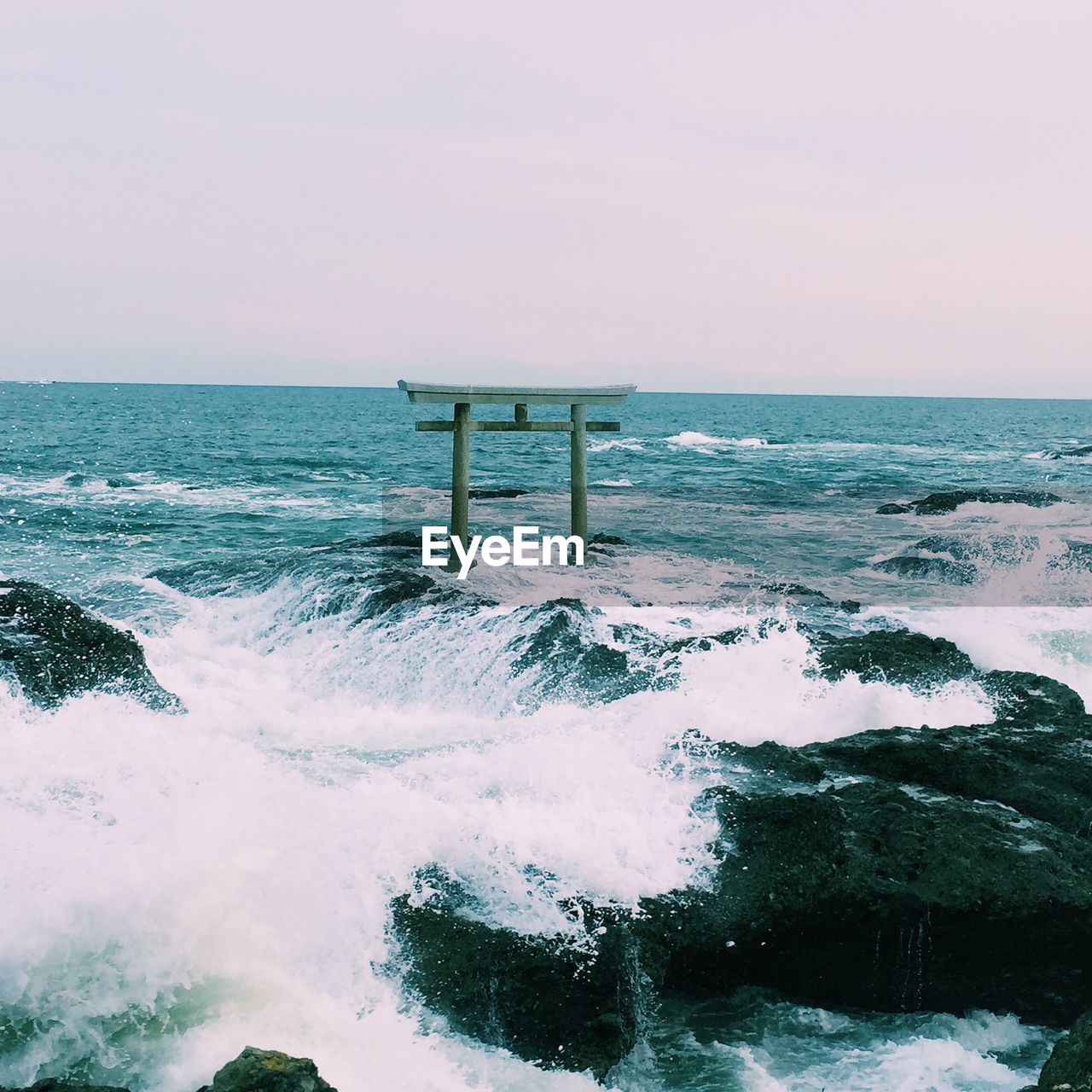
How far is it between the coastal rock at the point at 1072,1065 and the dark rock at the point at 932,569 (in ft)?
36.6

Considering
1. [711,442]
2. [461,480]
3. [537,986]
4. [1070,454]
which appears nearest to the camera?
[537,986]

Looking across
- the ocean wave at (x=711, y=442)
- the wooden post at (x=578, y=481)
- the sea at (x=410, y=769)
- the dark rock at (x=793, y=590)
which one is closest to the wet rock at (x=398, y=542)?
A: the sea at (x=410, y=769)

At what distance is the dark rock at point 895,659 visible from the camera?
868 centimetres

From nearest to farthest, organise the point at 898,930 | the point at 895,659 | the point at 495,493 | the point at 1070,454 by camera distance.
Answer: the point at 898,930 → the point at 895,659 → the point at 495,493 → the point at 1070,454

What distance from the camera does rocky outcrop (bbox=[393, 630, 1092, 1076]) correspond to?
4.84m

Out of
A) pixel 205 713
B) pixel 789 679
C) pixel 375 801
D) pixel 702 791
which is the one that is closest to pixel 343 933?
pixel 375 801

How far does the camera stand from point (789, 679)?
8664 millimetres

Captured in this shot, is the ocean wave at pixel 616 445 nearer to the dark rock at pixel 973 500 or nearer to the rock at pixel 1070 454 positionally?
the rock at pixel 1070 454

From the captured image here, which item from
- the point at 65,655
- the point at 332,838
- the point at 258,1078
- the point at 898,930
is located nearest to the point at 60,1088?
the point at 258,1078

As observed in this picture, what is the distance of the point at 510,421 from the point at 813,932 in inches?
364

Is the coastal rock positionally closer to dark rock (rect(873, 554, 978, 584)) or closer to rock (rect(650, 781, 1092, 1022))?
rock (rect(650, 781, 1092, 1022))

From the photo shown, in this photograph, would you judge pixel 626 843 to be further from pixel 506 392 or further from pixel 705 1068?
pixel 506 392

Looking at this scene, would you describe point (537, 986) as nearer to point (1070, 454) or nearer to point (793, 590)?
point (793, 590)

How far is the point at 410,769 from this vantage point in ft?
22.8
